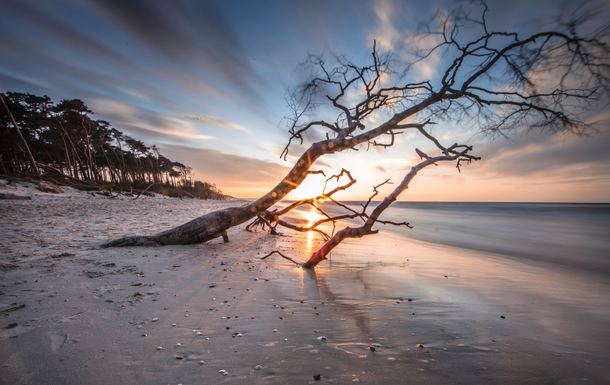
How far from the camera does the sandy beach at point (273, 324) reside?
1.66m

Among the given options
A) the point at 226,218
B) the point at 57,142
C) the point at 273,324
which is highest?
the point at 57,142

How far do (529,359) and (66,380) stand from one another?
366 cm

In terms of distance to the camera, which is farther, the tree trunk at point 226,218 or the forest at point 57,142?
the forest at point 57,142

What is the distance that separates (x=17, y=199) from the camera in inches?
438

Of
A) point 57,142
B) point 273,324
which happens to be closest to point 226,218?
point 273,324

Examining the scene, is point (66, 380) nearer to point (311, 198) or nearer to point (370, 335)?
point (370, 335)

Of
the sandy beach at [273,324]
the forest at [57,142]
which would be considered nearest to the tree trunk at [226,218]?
the sandy beach at [273,324]

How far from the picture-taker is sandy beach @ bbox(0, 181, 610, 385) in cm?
166

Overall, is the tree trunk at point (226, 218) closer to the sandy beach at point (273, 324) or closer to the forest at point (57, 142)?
the sandy beach at point (273, 324)

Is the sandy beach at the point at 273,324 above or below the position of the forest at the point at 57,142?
below

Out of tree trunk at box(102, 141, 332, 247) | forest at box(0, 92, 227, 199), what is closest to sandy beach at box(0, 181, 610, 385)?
tree trunk at box(102, 141, 332, 247)

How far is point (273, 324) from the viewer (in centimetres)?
236

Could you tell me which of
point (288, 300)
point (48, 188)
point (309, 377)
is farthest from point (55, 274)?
point (48, 188)

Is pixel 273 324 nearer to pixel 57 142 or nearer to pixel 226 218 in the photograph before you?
pixel 226 218
